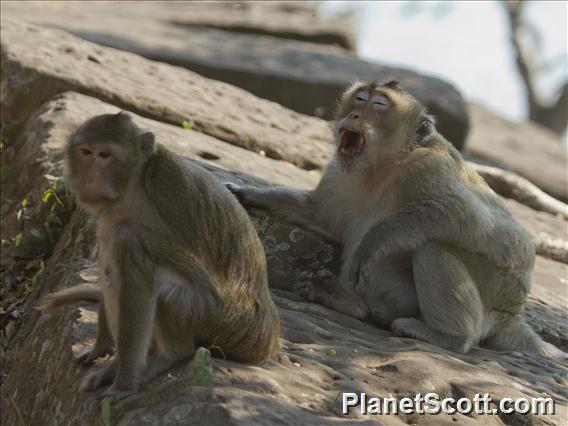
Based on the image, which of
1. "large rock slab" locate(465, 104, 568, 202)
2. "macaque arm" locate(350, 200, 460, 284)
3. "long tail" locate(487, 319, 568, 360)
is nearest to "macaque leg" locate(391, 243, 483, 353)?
"macaque arm" locate(350, 200, 460, 284)

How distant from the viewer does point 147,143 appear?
470 centimetres

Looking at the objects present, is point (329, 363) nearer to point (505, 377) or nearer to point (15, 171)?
point (505, 377)

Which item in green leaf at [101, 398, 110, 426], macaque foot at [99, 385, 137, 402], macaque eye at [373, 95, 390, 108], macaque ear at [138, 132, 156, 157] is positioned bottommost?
green leaf at [101, 398, 110, 426]

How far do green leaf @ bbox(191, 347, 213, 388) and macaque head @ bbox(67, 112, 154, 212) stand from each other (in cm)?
84

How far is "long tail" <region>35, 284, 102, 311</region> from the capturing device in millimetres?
5398

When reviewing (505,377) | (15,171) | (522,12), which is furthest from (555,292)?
(522,12)

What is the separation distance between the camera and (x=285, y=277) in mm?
6852

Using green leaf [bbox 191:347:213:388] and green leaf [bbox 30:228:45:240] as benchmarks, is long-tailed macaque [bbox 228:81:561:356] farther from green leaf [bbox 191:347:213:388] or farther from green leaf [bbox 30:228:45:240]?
green leaf [bbox 191:347:213:388]

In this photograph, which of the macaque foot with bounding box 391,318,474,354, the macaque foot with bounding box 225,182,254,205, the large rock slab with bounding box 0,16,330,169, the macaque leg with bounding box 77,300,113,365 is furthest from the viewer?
the large rock slab with bounding box 0,16,330,169

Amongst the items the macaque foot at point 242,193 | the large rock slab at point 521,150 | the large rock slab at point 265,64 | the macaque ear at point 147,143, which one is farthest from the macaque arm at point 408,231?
the large rock slab at point 521,150

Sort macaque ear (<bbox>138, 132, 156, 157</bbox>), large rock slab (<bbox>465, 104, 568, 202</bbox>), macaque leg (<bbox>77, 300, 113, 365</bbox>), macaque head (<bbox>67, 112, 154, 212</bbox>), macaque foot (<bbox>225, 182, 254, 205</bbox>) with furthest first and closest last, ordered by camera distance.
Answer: large rock slab (<bbox>465, 104, 568, 202</bbox>), macaque foot (<bbox>225, 182, 254, 205</bbox>), macaque leg (<bbox>77, 300, 113, 365</bbox>), macaque ear (<bbox>138, 132, 156, 157</bbox>), macaque head (<bbox>67, 112, 154, 212</bbox>)

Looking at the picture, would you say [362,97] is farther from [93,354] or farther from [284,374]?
[93,354]

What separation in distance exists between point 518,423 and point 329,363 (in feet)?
3.51

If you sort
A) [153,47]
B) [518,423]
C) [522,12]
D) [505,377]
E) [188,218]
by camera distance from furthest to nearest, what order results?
[522,12] < [153,47] < [505,377] < [518,423] < [188,218]
